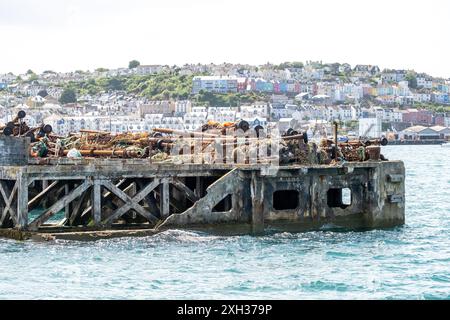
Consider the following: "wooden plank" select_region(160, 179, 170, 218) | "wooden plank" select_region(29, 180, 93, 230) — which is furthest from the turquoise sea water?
"wooden plank" select_region(160, 179, 170, 218)

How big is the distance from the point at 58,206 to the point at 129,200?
2.32m

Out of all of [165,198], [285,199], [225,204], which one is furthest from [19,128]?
[225,204]

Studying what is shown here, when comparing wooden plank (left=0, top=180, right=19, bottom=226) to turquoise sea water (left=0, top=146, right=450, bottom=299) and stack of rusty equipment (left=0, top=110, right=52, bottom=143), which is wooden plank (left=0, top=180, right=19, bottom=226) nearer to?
turquoise sea water (left=0, top=146, right=450, bottom=299)

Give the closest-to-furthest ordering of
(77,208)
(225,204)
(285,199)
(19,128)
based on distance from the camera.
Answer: (77,208)
(225,204)
(285,199)
(19,128)

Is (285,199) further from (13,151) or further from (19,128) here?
(19,128)

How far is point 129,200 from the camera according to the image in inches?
1377

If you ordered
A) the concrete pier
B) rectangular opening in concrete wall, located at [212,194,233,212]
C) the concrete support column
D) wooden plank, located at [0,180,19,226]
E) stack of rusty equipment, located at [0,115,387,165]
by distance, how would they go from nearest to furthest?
the concrete pier
wooden plank, located at [0,180,19,226]
the concrete support column
rectangular opening in concrete wall, located at [212,194,233,212]
stack of rusty equipment, located at [0,115,387,165]

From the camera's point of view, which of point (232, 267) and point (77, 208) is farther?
point (77, 208)

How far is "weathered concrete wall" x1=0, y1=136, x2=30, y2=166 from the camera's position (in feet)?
125

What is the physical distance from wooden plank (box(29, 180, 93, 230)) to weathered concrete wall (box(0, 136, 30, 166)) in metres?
4.57

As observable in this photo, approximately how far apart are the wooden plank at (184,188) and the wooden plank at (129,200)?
0.65 m

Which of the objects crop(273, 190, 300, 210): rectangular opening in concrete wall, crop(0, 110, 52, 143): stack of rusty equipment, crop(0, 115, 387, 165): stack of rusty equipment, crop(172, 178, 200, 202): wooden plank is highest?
crop(0, 110, 52, 143): stack of rusty equipment

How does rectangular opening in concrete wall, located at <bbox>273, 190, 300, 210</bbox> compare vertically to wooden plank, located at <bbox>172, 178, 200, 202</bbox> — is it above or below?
below
